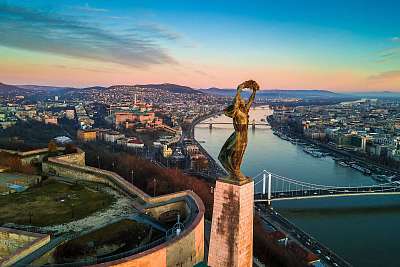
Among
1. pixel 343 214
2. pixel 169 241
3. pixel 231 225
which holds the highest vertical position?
pixel 231 225

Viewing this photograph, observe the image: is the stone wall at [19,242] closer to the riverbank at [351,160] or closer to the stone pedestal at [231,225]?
the stone pedestal at [231,225]

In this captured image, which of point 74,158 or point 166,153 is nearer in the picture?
point 74,158

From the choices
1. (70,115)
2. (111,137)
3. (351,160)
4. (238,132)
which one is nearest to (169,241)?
(238,132)

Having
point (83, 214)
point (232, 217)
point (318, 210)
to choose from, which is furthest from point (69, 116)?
point (232, 217)

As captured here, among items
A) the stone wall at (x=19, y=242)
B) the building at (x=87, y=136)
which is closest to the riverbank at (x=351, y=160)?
the building at (x=87, y=136)

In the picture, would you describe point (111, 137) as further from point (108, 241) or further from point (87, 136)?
point (108, 241)

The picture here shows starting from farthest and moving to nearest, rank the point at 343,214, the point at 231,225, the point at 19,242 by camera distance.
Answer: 1. the point at 343,214
2. the point at 19,242
3. the point at 231,225

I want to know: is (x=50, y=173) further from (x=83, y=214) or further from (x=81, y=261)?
(x=81, y=261)
